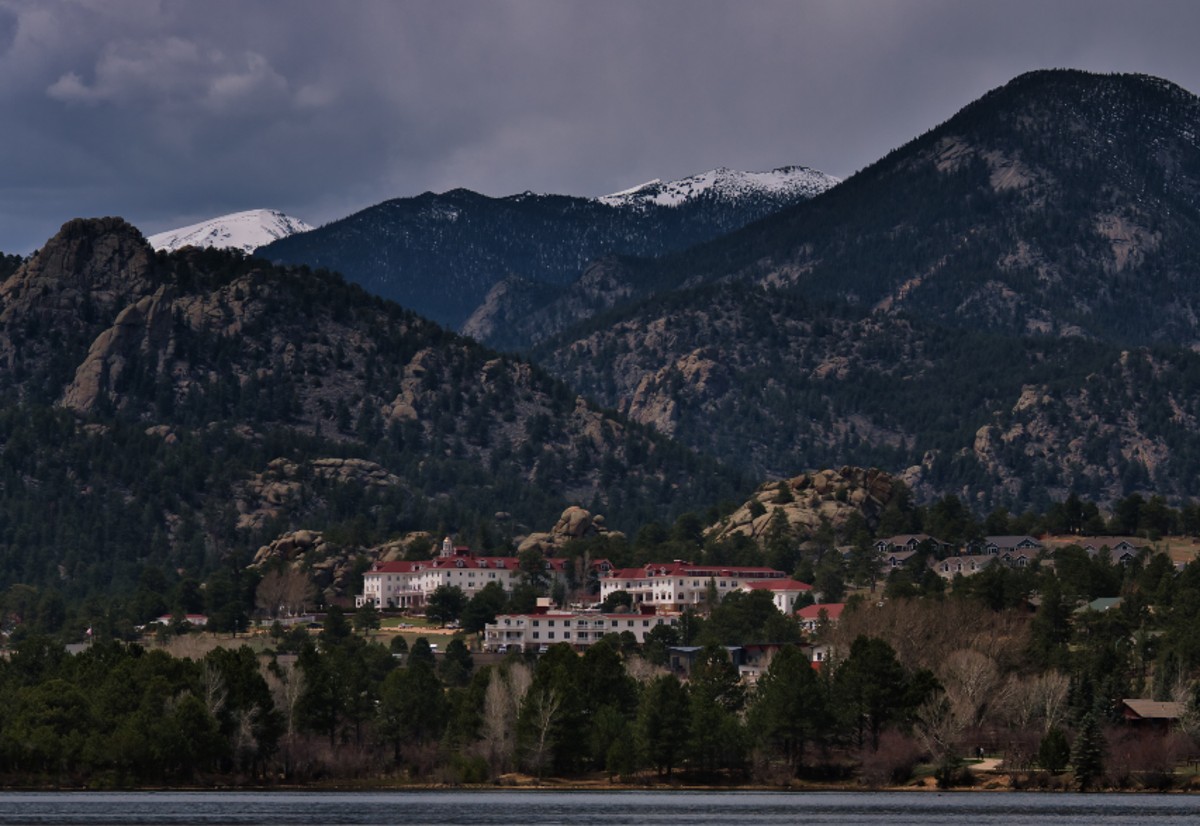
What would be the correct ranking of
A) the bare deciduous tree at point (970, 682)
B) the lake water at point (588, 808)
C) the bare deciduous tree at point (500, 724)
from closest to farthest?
the lake water at point (588, 808), the bare deciduous tree at point (500, 724), the bare deciduous tree at point (970, 682)

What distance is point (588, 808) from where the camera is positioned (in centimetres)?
15025

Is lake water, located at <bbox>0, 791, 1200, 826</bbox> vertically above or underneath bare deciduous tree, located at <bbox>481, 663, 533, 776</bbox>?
underneath

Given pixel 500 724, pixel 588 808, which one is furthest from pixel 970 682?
pixel 588 808

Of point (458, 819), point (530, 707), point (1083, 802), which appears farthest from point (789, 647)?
point (458, 819)

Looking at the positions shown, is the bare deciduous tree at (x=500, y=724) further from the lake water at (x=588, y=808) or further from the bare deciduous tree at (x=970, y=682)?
the bare deciduous tree at (x=970, y=682)

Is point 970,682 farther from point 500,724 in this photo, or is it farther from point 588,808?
point 588,808

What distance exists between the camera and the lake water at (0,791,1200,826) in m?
138

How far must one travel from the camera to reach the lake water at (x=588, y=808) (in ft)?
452

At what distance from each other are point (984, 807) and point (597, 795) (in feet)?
93.4

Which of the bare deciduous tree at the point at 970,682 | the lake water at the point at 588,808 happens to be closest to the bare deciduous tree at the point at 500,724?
the lake water at the point at 588,808

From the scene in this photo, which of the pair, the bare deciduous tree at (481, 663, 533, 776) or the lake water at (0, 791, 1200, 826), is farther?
the bare deciduous tree at (481, 663, 533, 776)

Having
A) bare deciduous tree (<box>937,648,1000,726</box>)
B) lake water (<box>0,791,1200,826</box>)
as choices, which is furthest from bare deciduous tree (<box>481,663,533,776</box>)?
bare deciduous tree (<box>937,648,1000,726</box>)

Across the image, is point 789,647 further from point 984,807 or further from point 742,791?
point 984,807

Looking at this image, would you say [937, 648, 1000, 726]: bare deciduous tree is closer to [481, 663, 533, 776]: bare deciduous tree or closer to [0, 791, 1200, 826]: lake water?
[0, 791, 1200, 826]: lake water
